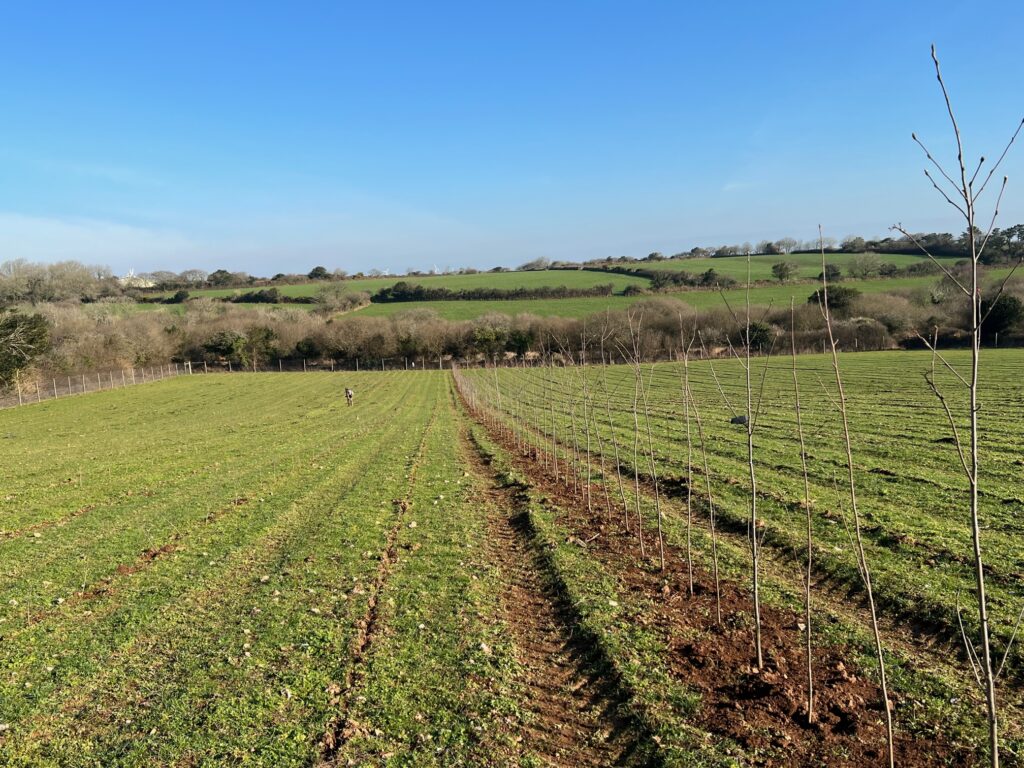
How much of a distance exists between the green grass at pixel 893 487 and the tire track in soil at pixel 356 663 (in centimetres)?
486

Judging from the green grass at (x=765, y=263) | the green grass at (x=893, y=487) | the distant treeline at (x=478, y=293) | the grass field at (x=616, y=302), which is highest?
the green grass at (x=765, y=263)

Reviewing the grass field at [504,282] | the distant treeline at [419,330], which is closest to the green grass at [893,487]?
the distant treeline at [419,330]

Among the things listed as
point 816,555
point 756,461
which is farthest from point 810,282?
point 816,555

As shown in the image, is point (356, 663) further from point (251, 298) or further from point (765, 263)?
point (765, 263)

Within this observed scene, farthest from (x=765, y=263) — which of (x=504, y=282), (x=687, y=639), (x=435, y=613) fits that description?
(x=435, y=613)

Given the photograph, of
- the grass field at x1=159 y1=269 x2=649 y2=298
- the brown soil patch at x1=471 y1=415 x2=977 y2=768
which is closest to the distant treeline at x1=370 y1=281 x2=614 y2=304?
the grass field at x1=159 y1=269 x2=649 y2=298

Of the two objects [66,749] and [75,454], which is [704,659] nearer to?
[66,749]

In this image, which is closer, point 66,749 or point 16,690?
point 66,749

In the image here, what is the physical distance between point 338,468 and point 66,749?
12027 millimetres

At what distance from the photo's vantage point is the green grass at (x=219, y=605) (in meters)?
4.69

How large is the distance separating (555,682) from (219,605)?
14.4ft

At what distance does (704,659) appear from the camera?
217 inches

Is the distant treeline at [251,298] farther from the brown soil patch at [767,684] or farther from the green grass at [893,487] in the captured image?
the brown soil patch at [767,684]

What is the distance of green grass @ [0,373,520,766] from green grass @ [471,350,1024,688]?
14.9 ft
